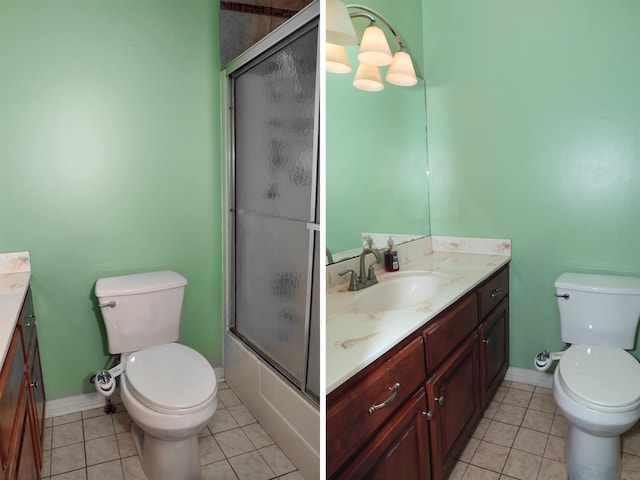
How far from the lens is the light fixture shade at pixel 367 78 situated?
4.19ft

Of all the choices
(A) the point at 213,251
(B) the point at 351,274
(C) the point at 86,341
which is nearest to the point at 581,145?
(B) the point at 351,274

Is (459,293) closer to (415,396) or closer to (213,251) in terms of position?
(415,396)

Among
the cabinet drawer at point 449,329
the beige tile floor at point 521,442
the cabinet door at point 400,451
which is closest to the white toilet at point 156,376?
the cabinet door at point 400,451

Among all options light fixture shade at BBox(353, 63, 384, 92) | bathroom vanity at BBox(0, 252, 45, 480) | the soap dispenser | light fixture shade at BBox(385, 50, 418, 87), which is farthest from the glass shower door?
light fixture shade at BBox(385, 50, 418, 87)

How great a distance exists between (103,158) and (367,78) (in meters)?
1.14

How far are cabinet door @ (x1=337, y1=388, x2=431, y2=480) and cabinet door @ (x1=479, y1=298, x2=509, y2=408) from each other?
52cm

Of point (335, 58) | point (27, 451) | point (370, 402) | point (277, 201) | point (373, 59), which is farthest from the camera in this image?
point (373, 59)

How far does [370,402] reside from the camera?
0.72m

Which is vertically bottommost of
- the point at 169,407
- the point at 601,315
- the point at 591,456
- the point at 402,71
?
the point at 591,456

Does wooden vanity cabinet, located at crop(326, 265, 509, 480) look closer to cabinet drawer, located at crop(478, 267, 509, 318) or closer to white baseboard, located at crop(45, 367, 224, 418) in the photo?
cabinet drawer, located at crop(478, 267, 509, 318)

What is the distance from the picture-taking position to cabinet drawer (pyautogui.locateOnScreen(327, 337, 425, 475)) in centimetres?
61

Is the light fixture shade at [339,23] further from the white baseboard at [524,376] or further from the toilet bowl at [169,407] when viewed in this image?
the white baseboard at [524,376]

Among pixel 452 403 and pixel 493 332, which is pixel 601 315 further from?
pixel 452 403

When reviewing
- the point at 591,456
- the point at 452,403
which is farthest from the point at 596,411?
the point at 452,403
